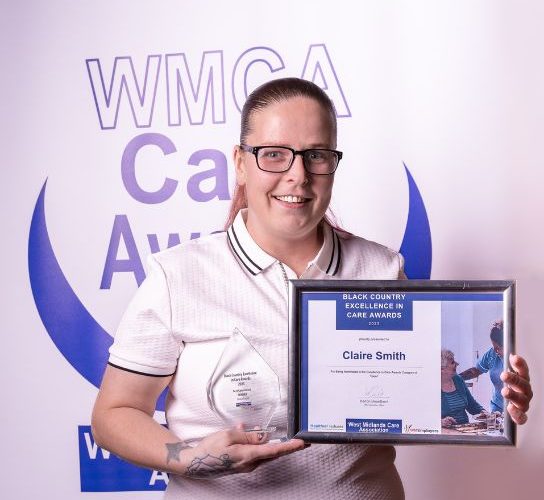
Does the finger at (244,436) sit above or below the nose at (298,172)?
below

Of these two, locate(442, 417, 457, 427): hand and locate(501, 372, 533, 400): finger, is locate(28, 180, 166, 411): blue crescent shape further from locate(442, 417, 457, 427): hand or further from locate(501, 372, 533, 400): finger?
locate(501, 372, 533, 400): finger

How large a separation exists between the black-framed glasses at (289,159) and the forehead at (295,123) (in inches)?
0.7

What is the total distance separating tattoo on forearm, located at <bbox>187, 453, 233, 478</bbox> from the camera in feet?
4.99

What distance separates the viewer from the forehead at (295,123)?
1691 millimetres

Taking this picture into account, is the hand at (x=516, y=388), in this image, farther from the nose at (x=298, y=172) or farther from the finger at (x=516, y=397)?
the nose at (x=298, y=172)

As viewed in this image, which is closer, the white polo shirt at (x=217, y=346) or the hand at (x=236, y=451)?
the hand at (x=236, y=451)

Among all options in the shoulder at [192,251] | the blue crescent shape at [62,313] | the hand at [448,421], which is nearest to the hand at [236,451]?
the hand at [448,421]

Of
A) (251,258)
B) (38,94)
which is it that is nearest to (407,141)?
(251,258)

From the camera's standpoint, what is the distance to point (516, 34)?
2.51 meters

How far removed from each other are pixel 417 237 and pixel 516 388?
104 centimetres

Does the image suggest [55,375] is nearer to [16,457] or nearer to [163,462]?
[16,457]

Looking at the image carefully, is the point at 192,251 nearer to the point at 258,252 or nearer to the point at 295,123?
the point at 258,252
